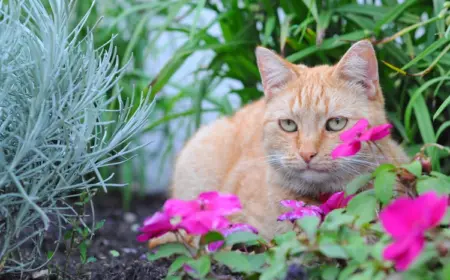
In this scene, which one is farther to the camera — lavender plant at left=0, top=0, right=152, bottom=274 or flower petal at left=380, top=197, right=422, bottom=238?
lavender plant at left=0, top=0, right=152, bottom=274

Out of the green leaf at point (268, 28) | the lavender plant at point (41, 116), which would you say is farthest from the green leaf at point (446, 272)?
the green leaf at point (268, 28)

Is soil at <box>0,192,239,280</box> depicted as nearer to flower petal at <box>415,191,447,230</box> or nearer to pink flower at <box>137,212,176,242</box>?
pink flower at <box>137,212,176,242</box>

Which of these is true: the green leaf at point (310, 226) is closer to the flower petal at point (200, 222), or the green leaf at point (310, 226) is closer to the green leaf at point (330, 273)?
the green leaf at point (330, 273)

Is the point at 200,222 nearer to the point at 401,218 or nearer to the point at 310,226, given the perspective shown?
the point at 310,226

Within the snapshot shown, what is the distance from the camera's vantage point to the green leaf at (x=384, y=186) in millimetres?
1668

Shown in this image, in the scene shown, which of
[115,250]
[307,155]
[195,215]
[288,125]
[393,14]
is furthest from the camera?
[115,250]

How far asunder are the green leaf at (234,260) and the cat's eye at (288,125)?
91 centimetres

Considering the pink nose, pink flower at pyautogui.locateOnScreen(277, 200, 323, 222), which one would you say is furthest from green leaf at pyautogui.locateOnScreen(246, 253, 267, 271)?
the pink nose

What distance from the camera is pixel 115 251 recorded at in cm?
268

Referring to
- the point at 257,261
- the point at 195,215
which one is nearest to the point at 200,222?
the point at 195,215

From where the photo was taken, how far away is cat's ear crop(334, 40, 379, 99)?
7.61 ft

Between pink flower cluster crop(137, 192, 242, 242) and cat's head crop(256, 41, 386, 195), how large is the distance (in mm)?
689

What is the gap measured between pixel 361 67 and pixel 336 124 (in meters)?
0.20

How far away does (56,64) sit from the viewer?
1.79m
